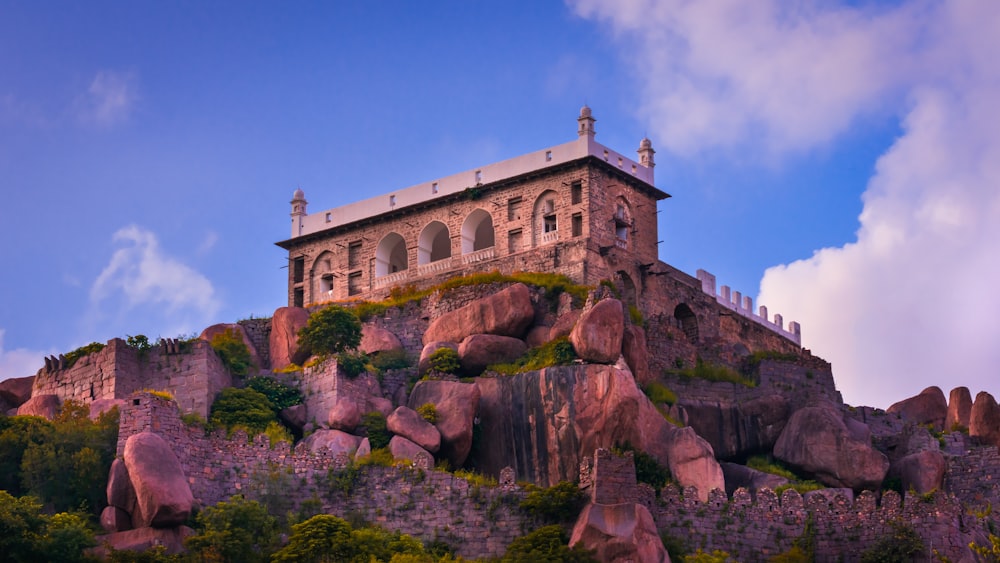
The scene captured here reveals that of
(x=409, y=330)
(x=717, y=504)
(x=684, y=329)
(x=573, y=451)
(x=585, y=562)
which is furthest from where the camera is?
(x=684, y=329)

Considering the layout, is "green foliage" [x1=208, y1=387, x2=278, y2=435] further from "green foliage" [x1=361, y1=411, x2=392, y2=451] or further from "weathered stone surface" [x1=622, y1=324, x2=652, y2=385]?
"weathered stone surface" [x1=622, y1=324, x2=652, y2=385]

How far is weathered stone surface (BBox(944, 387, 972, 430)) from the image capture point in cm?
7388

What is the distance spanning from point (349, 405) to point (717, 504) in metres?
13.8

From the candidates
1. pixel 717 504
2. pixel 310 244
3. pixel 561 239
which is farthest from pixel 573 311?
pixel 310 244

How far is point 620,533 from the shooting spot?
5728 centimetres

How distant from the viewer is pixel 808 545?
196 ft

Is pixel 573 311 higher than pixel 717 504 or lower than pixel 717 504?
higher

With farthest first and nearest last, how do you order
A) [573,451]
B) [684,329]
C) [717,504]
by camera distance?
[684,329], [573,451], [717,504]

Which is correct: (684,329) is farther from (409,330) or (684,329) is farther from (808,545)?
(808,545)

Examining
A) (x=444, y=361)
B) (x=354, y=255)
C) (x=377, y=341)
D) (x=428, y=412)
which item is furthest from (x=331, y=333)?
(x=354, y=255)

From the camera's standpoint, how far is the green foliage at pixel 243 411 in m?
66.1

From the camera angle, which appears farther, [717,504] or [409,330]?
[409,330]

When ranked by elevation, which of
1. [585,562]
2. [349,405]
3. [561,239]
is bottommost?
[585,562]

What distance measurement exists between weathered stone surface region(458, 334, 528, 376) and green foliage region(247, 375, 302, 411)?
613 cm
